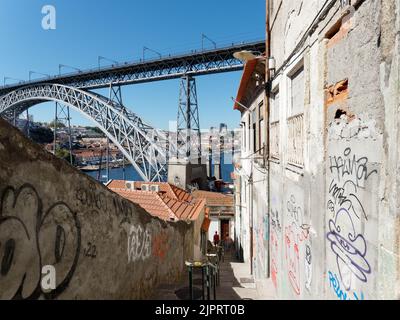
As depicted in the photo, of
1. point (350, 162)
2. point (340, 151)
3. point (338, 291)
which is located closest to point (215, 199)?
point (338, 291)

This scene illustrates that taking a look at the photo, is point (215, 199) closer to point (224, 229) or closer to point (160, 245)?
point (224, 229)

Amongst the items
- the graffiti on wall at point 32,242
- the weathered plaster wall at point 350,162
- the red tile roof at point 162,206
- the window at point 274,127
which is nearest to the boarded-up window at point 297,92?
the weathered plaster wall at point 350,162

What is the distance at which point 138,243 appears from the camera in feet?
15.1

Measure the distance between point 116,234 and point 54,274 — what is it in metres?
1.12

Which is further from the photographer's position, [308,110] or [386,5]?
[308,110]

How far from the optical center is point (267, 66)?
6156 millimetres

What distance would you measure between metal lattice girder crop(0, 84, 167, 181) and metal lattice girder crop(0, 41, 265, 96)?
2.57 meters

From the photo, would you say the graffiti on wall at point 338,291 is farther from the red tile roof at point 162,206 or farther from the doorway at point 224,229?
the doorway at point 224,229

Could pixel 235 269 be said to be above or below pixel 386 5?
below

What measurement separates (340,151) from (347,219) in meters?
0.56

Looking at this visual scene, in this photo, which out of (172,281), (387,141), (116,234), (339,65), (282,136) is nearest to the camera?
(387,141)

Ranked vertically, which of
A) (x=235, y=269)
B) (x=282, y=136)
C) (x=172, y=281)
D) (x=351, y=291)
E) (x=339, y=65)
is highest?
(x=339, y=65)

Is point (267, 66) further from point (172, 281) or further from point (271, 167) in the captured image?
point (172, 281)

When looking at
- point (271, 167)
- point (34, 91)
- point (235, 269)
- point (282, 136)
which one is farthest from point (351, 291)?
point (34, 91)
